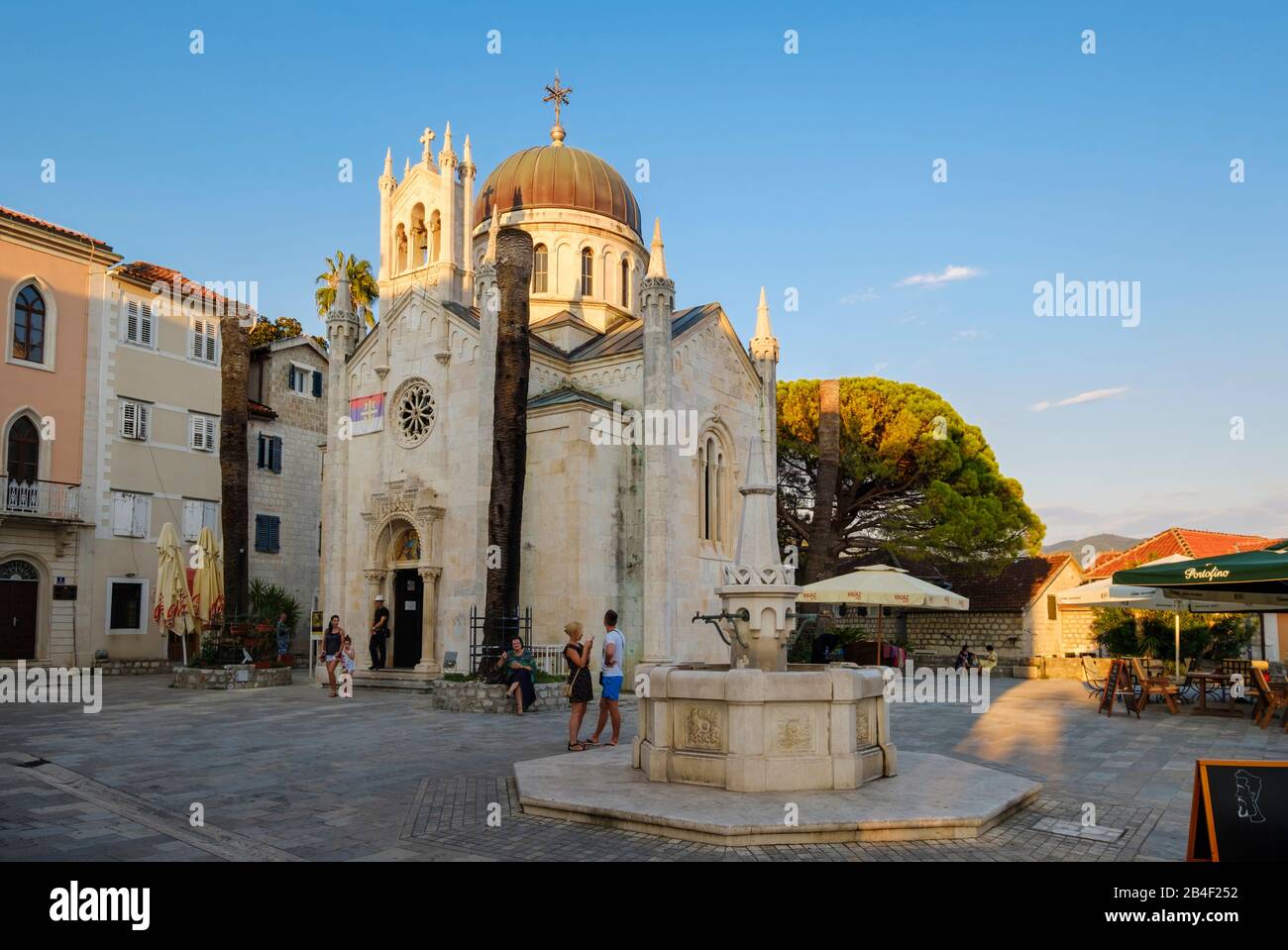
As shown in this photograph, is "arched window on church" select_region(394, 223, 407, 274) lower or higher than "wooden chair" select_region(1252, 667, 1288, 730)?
higher

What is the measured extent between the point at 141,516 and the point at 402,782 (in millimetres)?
23306

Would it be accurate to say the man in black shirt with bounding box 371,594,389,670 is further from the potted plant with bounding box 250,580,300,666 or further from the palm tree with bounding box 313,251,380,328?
the palm tree with bounding box 313,251,380,328

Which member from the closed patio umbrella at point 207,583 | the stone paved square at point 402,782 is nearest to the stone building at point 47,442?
the closed patio umbrella at point 207,583

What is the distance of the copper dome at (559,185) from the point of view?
32.6 m

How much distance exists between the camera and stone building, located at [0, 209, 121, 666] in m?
25.8

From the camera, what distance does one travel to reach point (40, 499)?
26.1 meters

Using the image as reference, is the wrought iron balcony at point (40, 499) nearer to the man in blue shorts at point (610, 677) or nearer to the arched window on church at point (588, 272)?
the arched window on church at point (588, 272)

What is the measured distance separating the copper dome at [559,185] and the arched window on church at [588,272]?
62.6 inches

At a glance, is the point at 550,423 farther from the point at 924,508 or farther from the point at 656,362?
the point at 924,508

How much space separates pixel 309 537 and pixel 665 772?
29529mm

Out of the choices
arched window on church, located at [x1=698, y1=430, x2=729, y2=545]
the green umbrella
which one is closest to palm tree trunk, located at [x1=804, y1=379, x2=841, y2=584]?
arched window on church, located at [x1=698, y1=430, x2=729, y2=545]

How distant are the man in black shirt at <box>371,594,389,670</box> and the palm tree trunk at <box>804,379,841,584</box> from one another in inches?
516

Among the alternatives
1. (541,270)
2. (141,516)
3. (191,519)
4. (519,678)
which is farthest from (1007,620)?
(141,516)
